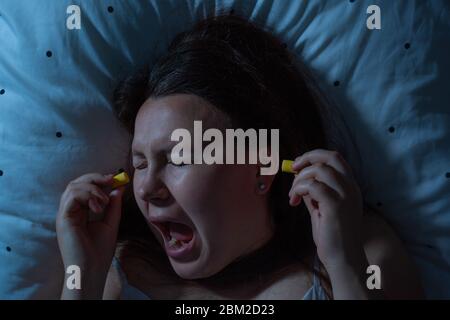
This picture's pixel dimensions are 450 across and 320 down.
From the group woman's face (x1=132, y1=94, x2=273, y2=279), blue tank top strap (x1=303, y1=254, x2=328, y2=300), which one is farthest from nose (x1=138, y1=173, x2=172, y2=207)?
blue tank top strap (x1=303, y1=254, x2=328, y2=300)

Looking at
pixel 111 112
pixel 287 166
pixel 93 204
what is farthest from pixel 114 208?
pixel 287 166

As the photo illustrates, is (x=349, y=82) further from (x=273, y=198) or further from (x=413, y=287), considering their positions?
(x=413, y=287)

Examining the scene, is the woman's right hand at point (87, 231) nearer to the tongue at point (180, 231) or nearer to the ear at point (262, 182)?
the tongue at point (180, 231)

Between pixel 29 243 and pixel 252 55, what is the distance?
0.42m

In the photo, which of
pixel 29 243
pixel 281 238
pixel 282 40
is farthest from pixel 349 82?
pixel 29 243

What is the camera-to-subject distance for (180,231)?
3.29ft

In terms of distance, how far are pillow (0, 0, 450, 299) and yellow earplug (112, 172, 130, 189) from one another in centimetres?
2

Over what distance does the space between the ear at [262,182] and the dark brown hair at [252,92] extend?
0.4 inches

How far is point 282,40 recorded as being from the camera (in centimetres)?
104

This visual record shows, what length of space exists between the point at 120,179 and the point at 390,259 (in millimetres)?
402

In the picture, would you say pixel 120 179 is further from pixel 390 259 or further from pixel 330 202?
pixel 390 259

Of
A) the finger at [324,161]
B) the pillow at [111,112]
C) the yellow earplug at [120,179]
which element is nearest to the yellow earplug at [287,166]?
the finger at [324,161]

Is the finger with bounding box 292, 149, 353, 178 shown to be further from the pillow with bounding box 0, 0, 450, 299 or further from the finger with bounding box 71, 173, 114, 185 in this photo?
the finger with bounding box 71, 173, 114, 185

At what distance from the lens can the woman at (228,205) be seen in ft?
3.19
